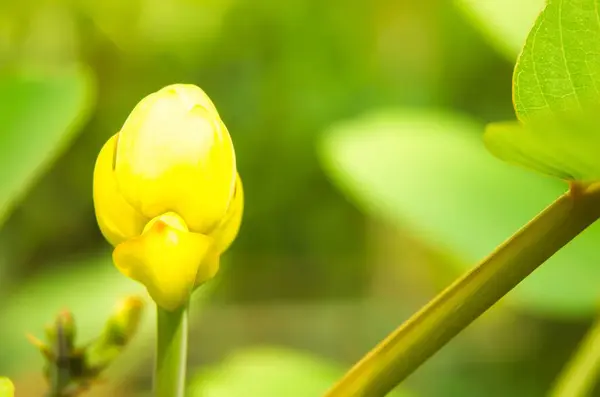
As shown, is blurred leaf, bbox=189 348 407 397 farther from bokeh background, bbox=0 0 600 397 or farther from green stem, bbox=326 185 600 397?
bokeh background, bbox=0 0 600 397

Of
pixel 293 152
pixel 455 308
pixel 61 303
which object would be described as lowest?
pixel 293 152

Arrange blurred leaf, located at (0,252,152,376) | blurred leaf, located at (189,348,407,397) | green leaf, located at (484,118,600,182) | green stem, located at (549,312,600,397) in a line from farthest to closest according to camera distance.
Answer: blurred leaf, located at (0,252,152,376) < blurred leaf, located at (189,348,407,397) < green stem, located at (549,312,600,397) < green leaf, located at (484,118,600,182)

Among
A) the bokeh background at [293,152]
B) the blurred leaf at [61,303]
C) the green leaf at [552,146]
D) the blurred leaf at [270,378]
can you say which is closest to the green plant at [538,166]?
the green leaf at [552,146]

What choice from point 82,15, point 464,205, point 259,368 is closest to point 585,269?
point 464,205

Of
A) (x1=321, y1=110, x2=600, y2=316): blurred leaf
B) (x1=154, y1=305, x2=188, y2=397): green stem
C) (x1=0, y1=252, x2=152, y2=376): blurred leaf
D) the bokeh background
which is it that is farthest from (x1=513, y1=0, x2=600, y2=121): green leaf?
the bokeh background

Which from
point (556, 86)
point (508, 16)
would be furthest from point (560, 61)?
point (508, 16)

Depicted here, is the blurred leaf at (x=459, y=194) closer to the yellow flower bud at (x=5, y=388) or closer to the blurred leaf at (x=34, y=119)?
the blurred leaf at (x=34, y=119)

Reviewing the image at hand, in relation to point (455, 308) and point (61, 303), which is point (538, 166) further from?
point (61, 303)

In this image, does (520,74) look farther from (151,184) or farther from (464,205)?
(464,205)
